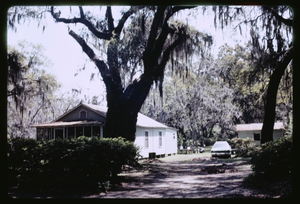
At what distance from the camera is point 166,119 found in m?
33.7

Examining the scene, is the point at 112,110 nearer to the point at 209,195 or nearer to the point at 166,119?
the point at 209,195

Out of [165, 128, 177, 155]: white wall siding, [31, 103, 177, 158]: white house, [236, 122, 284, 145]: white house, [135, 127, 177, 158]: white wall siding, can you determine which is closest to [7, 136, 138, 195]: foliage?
[31, 103, 177, 158]: white house

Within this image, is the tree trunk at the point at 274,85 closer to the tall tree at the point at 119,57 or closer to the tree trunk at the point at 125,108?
the tall tree at the point at 119,57

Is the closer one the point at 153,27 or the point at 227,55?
the point at 153,27

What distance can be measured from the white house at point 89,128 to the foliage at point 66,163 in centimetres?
991

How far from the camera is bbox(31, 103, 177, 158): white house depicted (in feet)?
63.9

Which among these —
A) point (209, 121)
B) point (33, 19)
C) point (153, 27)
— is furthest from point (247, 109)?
point (33, 19)

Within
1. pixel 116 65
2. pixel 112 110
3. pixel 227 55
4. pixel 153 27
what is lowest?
pixel 112 110

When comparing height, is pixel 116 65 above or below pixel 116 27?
below

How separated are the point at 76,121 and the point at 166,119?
15371mm

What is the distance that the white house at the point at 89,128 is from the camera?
19.5 m

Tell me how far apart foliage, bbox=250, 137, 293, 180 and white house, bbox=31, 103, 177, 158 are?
12.0m

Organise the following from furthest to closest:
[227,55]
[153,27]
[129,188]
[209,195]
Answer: [227,55]
[153,27]
[129,188]
[209,195]

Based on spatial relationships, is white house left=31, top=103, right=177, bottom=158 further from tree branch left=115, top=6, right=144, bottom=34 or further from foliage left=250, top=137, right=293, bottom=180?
foliage left=250, top=137, right=293, bottom=180
